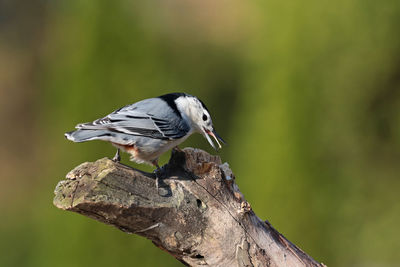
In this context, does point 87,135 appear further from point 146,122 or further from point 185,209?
point 185,209

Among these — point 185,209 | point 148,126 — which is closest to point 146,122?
point 148,126

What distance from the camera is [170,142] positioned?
7.41ft

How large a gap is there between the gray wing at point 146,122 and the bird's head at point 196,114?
72mm

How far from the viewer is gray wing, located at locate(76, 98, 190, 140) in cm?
212

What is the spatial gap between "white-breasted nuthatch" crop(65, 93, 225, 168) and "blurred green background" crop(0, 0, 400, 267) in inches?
47.7

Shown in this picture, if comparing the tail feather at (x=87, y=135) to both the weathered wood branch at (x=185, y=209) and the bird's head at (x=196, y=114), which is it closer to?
the weathered wood branch at (x=185, y=209)

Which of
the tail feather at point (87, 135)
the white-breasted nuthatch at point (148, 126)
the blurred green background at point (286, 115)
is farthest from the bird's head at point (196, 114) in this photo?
the blurred green background at point (286, 115)

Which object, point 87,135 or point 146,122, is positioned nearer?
point 87,135

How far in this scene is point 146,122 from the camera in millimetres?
2213

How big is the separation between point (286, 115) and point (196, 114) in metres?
1.48

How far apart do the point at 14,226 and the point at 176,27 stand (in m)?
2.44

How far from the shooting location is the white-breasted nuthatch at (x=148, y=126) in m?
2.10

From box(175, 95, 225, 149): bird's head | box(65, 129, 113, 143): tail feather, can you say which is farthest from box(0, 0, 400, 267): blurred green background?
box(65, 129, 113, 143): tail feather

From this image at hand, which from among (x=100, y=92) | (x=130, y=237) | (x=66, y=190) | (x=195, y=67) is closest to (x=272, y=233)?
(x=66, y=190)
